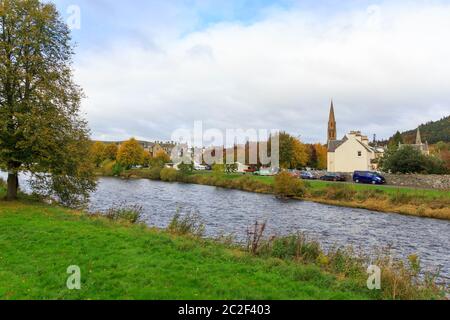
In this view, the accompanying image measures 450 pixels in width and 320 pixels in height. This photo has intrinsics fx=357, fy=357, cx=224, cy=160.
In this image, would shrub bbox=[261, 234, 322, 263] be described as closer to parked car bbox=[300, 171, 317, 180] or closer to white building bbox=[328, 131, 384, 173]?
parked car bbox=[300, 171, 317, 180]

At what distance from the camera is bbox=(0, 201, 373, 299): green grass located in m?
7.96

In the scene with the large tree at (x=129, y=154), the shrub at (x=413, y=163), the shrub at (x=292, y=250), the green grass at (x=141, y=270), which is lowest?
the shrub at (x=292, y=250)

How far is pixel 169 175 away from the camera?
81625mm

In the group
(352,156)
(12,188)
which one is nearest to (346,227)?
(12,188)

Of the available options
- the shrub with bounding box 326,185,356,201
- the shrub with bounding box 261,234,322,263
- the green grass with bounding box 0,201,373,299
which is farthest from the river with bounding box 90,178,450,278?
the shrub with bounding box 326,185,356,201

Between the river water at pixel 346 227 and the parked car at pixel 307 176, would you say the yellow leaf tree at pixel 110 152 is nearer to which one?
the parked car at pixel 307 176

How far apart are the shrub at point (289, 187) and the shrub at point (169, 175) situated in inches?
1354

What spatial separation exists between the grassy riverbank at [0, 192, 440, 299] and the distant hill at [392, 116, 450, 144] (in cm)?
16267

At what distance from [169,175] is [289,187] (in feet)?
125

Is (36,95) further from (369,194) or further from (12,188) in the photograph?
(369,194)

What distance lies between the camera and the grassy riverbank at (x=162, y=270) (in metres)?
8.03

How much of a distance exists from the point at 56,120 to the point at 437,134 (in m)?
185

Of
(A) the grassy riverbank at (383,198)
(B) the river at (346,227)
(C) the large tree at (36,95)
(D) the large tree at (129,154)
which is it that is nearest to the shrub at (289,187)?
(A) the grassy riverbank at (383,198)
